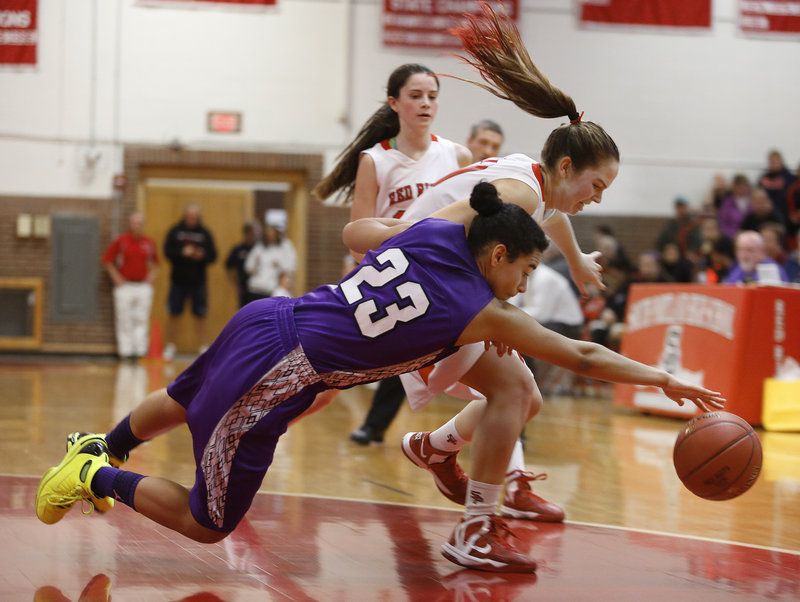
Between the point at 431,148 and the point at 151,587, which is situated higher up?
the point at 431,148

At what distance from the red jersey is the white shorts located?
406 inches

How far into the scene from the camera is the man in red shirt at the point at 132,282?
531 inches

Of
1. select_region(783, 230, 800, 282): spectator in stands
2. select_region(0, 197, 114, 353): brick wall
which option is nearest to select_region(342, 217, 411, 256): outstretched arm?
select_region(783, 230, 800, 282): spectator in stands

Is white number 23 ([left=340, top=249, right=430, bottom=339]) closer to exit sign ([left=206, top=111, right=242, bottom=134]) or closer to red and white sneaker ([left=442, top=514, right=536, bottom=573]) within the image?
red and white sneaker ([left=442, top=514, right=536, bottom=573])

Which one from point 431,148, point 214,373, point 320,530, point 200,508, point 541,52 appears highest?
point 541,52

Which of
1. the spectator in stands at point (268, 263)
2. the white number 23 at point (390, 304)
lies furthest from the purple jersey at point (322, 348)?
the spectator in stands at point (268, 263)

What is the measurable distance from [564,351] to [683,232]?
10.7 meters

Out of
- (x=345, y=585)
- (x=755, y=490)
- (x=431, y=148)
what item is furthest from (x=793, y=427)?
(x=345, y=585)

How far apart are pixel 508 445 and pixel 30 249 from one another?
11896 mm

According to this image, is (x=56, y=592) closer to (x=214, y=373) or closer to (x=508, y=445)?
(x=214, y=373)

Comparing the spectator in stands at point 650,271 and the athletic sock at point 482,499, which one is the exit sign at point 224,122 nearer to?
the spectator in stands at point 650,271

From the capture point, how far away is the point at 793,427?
7652mm

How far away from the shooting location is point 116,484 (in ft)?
10.2

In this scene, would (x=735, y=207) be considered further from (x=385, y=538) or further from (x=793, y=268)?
(x=385, y=538)
